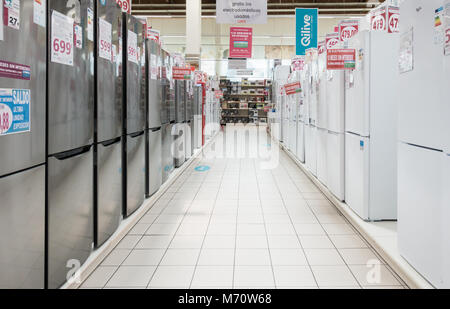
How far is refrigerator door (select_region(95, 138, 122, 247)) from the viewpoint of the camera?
10.0ft

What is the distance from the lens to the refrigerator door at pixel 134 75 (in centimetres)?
374

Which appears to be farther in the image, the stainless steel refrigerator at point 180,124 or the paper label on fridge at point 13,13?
the stainless steel refrigerator at point 180,124

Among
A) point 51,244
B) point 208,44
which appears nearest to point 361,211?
point 51,244

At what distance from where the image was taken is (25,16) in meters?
1.80

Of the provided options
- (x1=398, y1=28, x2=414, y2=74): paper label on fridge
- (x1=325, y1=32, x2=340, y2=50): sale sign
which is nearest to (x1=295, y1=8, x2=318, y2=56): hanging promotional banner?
(x1=325, y1=32, x2=340, y2=50): sale sign

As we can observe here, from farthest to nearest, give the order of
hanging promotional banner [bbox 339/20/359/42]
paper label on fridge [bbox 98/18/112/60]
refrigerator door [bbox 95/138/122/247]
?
hanging promotional banner [bbox 339/20/359/42], refrigerator door [bbox 95/138/122/247], paper label on fridge [bbox 98/18/112/60]

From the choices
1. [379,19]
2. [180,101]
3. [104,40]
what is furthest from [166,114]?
[379,19]

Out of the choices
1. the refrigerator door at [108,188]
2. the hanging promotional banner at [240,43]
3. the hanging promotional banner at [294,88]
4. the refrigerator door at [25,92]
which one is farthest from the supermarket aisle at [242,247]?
the hanging promotional banner at [240,43]

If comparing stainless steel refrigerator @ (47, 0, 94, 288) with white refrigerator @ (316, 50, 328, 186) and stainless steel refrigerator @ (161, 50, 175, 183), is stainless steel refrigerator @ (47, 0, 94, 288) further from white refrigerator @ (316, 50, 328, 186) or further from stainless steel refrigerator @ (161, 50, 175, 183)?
white refrigerator @ (316, 50, 328, 186)

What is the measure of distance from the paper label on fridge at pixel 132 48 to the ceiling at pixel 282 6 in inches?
541

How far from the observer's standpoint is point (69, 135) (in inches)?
93.3

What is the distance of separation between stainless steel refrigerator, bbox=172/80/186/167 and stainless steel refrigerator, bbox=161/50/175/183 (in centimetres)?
44

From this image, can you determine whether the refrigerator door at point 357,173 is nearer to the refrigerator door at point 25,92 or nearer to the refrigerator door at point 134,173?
the refrigerator door at point 134,173
